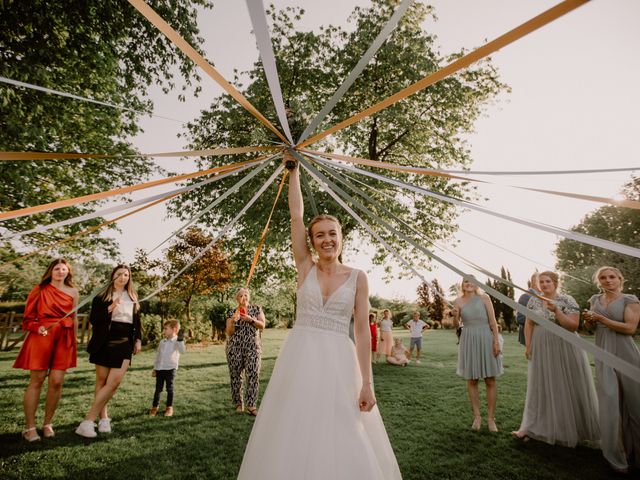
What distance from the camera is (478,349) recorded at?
4.64 m

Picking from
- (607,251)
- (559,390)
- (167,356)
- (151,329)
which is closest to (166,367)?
(167,356)

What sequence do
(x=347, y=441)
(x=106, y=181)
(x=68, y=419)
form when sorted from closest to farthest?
(x=347, y=441) → (x=68, y=419) → (x=106, y=181)

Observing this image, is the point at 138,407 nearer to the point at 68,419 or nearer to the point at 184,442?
the point at 68,419

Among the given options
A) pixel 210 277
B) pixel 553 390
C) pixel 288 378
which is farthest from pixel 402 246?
pixel 288 378

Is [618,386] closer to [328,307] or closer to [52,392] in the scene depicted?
[328,307]

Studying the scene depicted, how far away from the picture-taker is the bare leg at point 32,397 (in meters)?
3.75

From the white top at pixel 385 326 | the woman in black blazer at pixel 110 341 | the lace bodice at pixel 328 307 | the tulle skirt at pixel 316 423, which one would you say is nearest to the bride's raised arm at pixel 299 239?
the lace bodice at pixel 328 307

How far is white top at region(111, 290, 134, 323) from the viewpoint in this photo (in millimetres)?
4338

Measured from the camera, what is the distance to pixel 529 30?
1177mm

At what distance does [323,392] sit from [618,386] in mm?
3492

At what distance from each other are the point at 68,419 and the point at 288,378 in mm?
4519

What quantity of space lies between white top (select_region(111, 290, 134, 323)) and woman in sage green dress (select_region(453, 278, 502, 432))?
4273 mm

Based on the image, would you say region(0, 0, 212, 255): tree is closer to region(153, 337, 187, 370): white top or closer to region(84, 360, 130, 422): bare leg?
region(153, 337, 187, 370): white top

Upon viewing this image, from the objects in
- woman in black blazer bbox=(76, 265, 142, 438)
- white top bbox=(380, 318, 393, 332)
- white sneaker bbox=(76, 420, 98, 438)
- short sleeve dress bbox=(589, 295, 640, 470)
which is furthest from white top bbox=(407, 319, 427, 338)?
white sneaker bbox=(76, 420, 98, 438)
